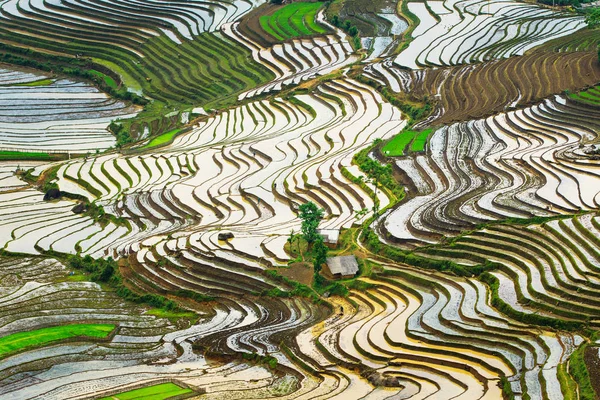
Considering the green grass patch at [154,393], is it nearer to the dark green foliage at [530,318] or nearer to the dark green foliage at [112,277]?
the dark green foliage at [112,277]

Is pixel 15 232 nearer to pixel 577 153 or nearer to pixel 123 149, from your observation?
pixel 123 149

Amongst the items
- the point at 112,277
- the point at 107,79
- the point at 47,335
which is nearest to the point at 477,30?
the point at 107,79

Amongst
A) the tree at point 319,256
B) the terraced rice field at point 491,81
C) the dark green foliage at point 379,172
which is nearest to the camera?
the tree at point 319,256

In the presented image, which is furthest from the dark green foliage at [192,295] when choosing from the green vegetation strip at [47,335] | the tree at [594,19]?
the tree at [594,19]

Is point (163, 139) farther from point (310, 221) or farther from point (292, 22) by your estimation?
point (310, 221)

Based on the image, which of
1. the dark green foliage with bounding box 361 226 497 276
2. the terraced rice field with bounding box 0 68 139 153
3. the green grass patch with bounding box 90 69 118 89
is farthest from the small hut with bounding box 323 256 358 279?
the green grass patch with bounding box 90 69 118 89

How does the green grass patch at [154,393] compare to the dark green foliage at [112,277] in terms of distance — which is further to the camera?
the dark green foliage at [112,277]

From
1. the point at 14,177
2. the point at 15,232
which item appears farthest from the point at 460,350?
the point at 14,177
